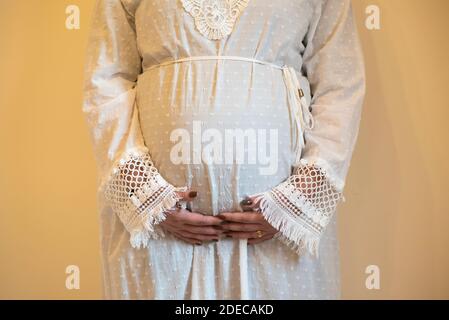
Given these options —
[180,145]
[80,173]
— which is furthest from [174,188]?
[80,173]

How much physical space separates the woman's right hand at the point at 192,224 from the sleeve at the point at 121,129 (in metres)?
0.02

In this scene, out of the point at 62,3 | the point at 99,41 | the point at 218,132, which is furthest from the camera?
the point at 62,3

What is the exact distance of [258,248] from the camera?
898 mm

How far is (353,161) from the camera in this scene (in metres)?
1.19

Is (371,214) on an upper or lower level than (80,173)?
lower

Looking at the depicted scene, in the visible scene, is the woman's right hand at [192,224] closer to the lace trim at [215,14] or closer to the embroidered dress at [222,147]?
the embroidered dress at [222,147]

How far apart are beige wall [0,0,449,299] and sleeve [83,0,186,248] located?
310mm

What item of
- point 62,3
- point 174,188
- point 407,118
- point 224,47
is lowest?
point 174,188

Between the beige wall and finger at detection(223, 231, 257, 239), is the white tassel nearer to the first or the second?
finger at detection(223, 231, 257, 239)

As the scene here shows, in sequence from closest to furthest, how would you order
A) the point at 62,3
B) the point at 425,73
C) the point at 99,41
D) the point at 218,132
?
the point at 218,132
the point at 99,41
the point at 425,73
the point at 62,3

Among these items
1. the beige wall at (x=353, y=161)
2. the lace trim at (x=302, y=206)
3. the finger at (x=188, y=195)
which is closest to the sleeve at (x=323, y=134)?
the lace trim at (x=302, y=206)

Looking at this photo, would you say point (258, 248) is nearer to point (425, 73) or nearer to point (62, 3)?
point (425, 73)

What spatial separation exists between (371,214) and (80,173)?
2.26 feet

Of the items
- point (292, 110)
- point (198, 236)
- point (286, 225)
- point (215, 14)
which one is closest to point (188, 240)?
point (198, 236)
